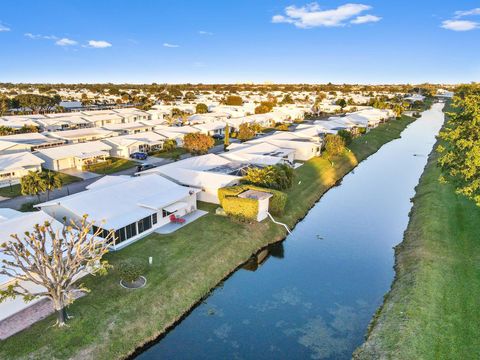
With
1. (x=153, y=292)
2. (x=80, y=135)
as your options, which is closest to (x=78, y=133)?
(x=80, y=135)

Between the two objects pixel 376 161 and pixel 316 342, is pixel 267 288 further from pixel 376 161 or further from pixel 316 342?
pixel 376 161

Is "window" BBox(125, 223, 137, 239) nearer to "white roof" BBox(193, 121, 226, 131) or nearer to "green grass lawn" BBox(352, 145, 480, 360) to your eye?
"green grass lawn" BBox(352, 145, 480, 360)

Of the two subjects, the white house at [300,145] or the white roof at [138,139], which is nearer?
the white house at [300,145]

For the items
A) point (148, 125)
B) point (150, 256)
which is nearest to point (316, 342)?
point (150, 256)

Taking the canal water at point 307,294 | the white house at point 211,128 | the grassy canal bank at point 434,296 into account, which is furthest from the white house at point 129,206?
the white house at point 211,128

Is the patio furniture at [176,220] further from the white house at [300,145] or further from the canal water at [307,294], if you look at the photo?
the white house at [300,145]

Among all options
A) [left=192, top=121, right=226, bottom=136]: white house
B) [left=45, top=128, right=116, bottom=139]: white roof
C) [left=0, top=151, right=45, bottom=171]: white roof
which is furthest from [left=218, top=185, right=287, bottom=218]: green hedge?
[left=192, top=121, right=226, bottom=136]: white house
